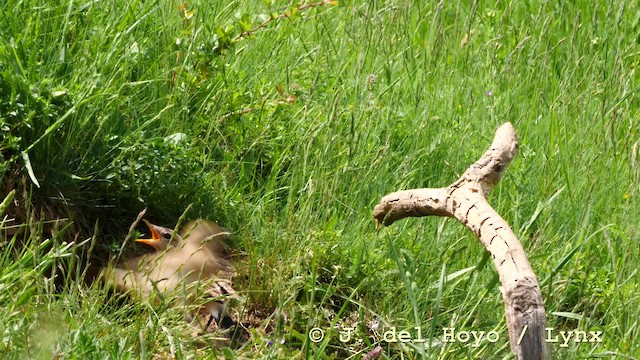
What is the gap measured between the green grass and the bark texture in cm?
17

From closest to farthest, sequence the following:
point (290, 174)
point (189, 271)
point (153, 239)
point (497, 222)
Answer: point (497, 222) → point (189, 271) → point (153, 239) → point (290, 174)

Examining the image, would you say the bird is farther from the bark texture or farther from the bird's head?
the bark texture

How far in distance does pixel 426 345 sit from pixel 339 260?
531mm

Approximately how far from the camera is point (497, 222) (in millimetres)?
2895

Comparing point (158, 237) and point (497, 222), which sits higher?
point (497, 222)

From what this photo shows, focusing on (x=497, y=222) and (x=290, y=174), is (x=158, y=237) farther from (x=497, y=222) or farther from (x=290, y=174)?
(x=497, y=222)

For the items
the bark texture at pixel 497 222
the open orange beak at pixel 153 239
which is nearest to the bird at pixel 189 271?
the open orange beak at pixel 153 239

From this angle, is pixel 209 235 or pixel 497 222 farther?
pixel 209 235

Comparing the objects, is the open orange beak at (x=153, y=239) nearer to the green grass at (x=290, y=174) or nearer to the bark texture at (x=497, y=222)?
the green grass at (x=290, y=174)

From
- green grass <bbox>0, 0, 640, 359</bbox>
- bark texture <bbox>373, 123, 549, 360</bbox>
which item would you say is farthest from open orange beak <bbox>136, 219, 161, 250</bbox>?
bark texture <bbox>373, 123, 549, 360</bbox>

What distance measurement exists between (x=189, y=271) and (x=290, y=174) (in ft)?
2.53

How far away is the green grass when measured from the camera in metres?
3.15

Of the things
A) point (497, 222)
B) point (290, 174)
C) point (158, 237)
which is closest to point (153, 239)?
point (158, 237)

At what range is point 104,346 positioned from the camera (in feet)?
9.36
